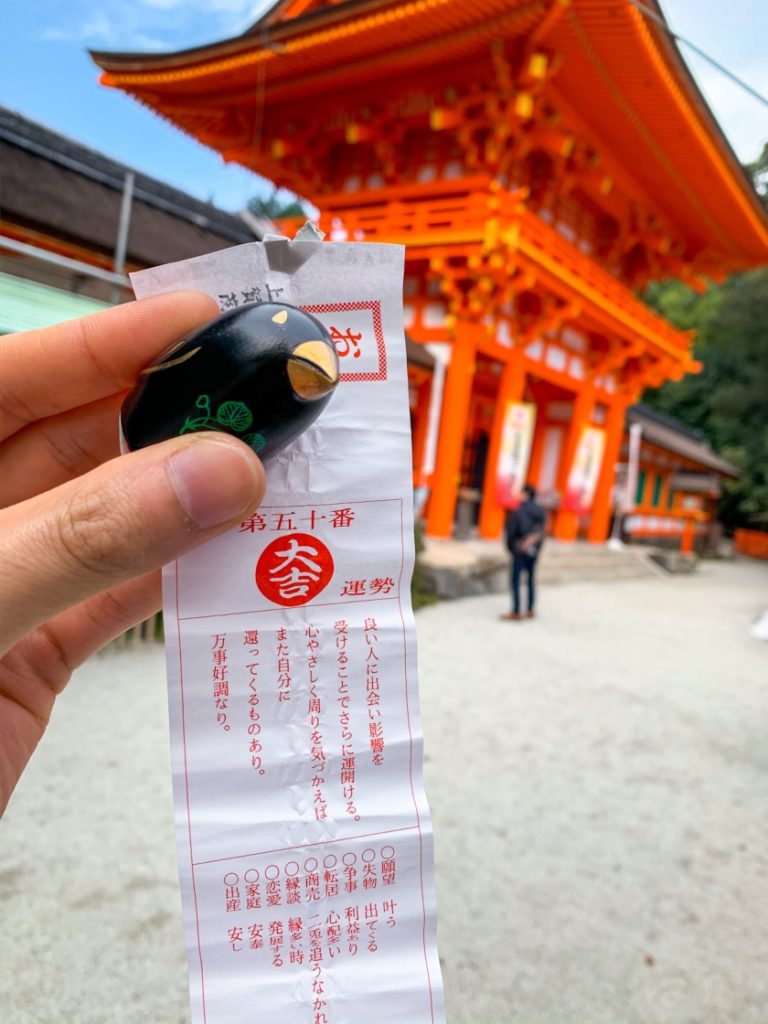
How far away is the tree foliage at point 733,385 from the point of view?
15734 millimetres

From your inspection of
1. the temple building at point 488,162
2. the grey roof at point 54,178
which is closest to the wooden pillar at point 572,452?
the temple building at point 488,162

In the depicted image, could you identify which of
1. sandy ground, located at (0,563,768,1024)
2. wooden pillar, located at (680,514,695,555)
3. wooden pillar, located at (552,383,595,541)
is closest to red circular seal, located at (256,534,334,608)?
sandy ground, located at (0,563,768,1024)

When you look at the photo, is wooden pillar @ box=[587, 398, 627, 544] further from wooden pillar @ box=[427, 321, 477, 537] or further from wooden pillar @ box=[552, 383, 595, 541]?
wooden pillar @ box=[427, 321, 477, 537]

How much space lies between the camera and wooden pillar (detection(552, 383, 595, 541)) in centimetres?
889

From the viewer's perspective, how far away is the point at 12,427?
738 millimetres

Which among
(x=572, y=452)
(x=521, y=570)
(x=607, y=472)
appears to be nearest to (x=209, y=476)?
(x=521, y=570)

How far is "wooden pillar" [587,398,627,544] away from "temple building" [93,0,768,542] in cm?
92

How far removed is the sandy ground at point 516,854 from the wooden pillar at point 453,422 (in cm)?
319

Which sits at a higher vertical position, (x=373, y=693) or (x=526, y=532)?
(x=373, y=693)

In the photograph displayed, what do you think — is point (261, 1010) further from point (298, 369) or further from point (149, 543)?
point (298, 369)

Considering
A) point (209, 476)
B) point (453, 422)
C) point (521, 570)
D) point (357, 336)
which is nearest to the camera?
point (209, 476)

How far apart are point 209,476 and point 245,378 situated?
0.28ft

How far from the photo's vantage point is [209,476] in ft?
1.75

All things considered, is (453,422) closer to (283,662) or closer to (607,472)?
(607,472)
